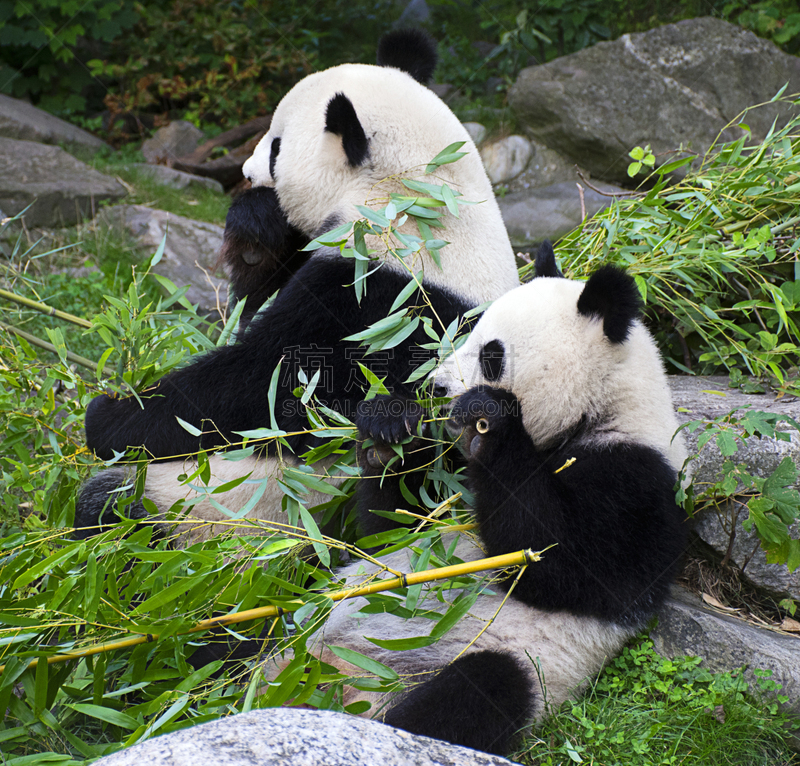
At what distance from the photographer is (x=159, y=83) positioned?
26.7 feet

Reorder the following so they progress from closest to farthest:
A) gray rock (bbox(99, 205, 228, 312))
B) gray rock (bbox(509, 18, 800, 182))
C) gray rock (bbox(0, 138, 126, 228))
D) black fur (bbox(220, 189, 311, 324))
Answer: black fur (bbox(220, 189, 311, 324)), gray rock (bbox(99, 205, 228, 312)), gray rock (bbox(0, 138, 126, 228)), gray rock (bbox(509, 18, 800, 182))

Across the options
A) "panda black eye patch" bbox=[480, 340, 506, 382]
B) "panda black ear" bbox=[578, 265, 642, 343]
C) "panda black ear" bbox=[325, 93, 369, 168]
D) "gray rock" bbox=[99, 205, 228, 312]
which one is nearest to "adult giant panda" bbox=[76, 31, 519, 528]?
"panda black ear" bbox=[325, 93, 369, 168]

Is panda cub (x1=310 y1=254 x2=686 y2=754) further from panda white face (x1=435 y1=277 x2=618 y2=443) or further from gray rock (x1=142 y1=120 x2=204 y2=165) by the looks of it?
gray rock (x1=142 y1=120 x2=204 y2=165)

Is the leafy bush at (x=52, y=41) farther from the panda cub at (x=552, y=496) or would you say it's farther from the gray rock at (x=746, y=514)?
the gray rock at (x=746, y=514)

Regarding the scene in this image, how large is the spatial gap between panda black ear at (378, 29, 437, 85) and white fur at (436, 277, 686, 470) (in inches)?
50.8

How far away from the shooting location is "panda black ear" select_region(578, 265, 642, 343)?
1.86 meters

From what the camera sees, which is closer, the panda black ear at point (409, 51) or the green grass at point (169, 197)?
the panda black ear at point (409, 51)

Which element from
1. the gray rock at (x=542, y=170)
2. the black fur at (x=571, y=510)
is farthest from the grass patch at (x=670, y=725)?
the gray rock at (x=542, y=170)

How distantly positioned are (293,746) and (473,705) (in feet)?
2.24

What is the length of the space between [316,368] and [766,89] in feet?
21.4

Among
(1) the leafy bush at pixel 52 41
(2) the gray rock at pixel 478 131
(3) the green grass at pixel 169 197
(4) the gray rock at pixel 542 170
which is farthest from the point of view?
(2) the gray rock at pixel 478 131

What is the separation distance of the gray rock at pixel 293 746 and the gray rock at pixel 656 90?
257 inches

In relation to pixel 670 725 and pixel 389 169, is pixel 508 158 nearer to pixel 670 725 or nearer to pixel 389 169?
pixel 389 169

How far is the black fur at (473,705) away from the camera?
5.77 feet
